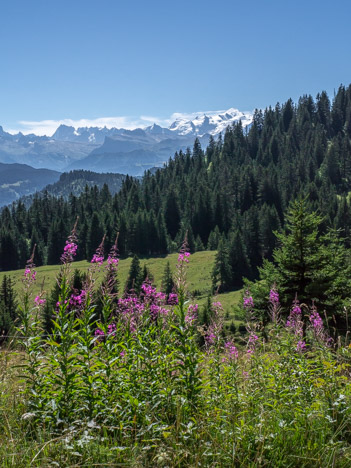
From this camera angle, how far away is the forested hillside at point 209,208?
374 ft

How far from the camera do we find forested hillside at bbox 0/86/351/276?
374 ft

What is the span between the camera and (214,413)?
4.36 m

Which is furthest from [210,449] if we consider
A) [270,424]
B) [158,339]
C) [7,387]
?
[7,387]

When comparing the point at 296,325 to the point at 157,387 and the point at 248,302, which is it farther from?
the point at 157,387

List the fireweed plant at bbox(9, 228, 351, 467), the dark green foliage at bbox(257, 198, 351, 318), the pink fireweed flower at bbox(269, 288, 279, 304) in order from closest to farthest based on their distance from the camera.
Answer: the fireweed plant at bbox(9, 228, 351, 467)
the pink fireweed flower at bbox(269, 288, 279, 304)
the dark green foliage at bbox(257, 198, 351, 318)

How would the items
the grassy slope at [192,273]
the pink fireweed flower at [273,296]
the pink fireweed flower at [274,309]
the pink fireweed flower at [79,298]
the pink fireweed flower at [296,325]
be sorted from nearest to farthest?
the pink fireweed flower at [79,298] → the pink fireweed flower at [296,325] → the pink fireweed flower at [274,309] → the pink fireweed flower at [273,296] → the grassy slope at [192,273]

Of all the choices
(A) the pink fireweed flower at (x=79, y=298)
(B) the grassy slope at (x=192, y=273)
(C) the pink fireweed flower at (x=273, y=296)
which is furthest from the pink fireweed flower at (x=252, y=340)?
(B) the grassy slope at (x=192, y=273)

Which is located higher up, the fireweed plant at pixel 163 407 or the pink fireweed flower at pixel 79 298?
the pink fireweed flower at pixel 79 298

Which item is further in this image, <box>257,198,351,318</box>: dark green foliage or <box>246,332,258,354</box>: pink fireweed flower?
<box>257,198,351,318</box>: dark green foliage

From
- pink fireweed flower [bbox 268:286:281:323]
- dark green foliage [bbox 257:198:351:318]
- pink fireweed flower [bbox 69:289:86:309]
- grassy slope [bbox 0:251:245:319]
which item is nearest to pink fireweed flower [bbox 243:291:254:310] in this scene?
pink fireweed flower [bbox 268:286:281:323]

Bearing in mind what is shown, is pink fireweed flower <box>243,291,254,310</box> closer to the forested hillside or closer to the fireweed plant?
the fireweed plant

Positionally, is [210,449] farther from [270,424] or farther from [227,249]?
[227,249]

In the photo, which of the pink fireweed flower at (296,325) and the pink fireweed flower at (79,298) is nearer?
the pink fireweed flower at (79,298)

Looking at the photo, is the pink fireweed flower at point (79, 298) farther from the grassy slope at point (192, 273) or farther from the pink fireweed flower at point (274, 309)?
the grassy slope at point (192, 273)
